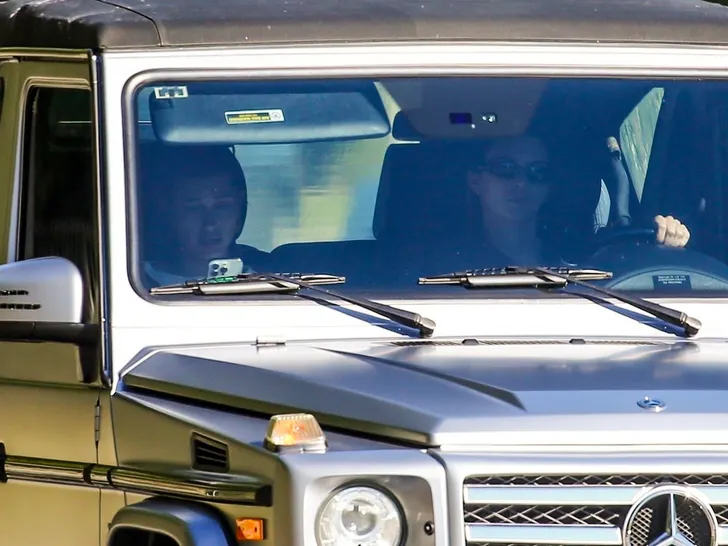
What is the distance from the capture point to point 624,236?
4.56 m

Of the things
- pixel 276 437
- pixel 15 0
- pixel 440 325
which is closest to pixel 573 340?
Answer: pixel 440 325

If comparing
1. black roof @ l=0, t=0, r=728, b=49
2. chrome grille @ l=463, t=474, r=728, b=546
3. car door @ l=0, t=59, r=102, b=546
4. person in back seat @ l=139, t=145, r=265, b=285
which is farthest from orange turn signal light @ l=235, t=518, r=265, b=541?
black roof @ l=0, t=0, r=728, b=49

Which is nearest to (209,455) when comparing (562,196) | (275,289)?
(275,289)

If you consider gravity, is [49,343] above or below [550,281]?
below

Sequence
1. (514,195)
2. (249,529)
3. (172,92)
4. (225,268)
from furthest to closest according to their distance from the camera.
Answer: (514,195) → (172,92) → (225,268) → (249,529)

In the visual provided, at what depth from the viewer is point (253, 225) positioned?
437 centimetres

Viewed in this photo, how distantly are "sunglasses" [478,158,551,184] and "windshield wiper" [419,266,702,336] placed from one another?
272mm

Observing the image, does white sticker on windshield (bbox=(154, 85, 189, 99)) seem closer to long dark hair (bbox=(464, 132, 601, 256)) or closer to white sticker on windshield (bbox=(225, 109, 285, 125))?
white sticker on windshield (bbox=(225, 109, 285, 125))

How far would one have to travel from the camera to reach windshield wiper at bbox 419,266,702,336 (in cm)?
434

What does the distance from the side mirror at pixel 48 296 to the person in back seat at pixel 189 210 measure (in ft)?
0.68

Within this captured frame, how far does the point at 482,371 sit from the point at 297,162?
3.03ft

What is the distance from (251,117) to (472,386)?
1142 millimetres

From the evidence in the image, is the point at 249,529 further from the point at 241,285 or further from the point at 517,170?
the point at 517,170

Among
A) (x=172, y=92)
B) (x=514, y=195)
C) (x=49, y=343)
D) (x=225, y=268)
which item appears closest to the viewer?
(x=49, y=343)
